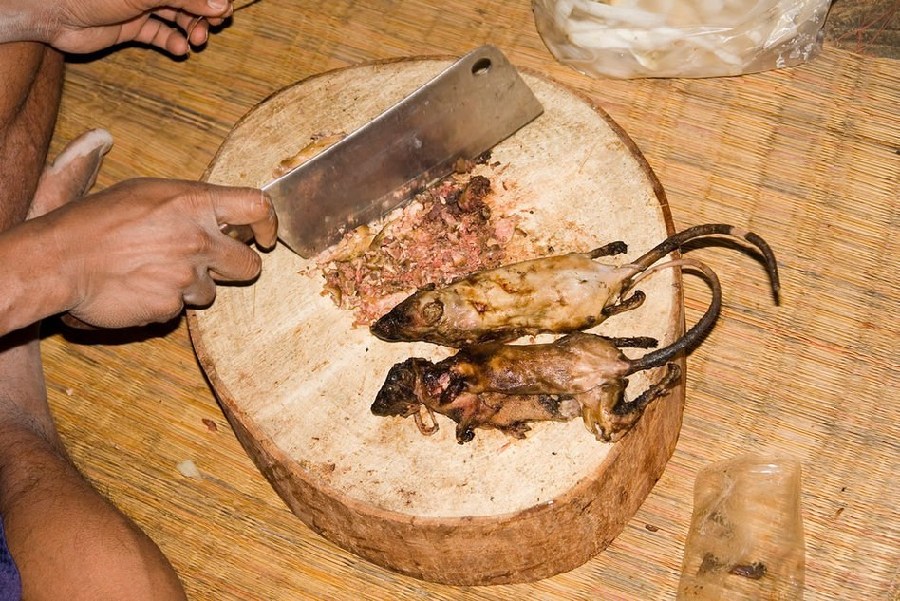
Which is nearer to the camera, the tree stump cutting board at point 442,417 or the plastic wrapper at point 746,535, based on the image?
the tree stump cutting board at point 442,417

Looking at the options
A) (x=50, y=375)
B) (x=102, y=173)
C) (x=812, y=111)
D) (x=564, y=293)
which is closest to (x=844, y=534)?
(x=564, y=293)

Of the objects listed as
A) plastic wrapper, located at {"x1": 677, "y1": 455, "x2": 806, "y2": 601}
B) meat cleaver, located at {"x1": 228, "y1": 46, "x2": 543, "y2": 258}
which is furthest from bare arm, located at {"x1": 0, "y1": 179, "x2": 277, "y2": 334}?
plastic wrapper, located at {"x1": 677, "y1": 455, "x2": 806, "y2": 601}

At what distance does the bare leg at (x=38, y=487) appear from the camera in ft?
6.79

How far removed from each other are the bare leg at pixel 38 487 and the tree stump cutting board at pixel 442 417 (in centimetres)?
37

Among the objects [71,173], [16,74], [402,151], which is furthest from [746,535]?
[16,74]

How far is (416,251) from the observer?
2.29 meters

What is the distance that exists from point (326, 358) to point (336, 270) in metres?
0.23

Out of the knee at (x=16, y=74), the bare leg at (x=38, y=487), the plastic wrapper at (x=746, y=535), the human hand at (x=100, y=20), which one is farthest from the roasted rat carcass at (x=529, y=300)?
the knee at (x=16, y=74)

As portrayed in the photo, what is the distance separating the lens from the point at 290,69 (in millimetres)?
3094

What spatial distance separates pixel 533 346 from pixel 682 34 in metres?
1.18

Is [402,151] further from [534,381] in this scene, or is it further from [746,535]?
[746,535]

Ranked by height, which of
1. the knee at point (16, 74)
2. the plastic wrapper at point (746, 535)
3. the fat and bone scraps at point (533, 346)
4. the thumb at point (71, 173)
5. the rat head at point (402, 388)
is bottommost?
the plastic wrapper at point (746, 535)

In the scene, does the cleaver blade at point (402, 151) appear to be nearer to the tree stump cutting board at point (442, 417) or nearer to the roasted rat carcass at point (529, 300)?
the tree stump cutting board at point (442, 417)

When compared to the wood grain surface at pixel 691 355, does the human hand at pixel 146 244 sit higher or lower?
higher
